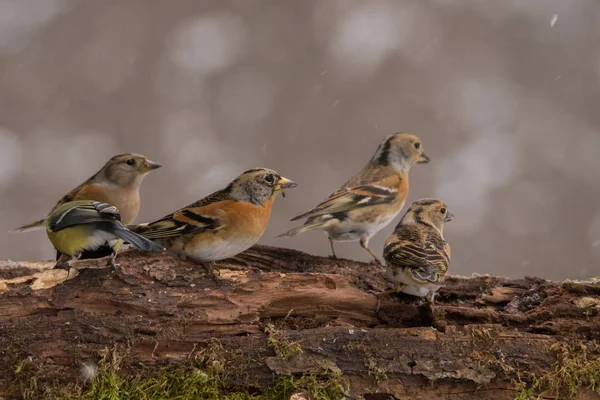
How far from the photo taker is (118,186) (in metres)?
5.25

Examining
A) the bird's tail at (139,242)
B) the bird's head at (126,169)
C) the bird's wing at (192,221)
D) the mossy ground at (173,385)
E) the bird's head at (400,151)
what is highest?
the bird's head at (400,151)

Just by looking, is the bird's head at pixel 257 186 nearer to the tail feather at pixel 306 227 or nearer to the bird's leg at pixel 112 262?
the bird's leg at pixel 112 262

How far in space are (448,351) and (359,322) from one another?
1.87 feet

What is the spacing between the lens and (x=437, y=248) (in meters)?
4.31

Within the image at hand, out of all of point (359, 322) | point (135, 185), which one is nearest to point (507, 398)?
point (359, 322)

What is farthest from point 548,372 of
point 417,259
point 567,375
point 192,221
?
point 192,221

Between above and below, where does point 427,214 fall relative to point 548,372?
above

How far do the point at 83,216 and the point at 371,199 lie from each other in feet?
8.34

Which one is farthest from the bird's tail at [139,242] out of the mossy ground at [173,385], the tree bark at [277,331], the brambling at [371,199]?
the brambling at [371,199]

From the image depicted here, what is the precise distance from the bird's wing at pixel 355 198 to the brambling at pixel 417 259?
0.98m

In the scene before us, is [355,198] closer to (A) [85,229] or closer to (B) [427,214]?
(B) [427,214]

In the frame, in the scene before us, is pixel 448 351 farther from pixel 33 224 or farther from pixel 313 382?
pixel 33 224

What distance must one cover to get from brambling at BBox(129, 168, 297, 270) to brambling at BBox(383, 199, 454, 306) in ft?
2.68

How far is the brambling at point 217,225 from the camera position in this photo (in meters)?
4.18
